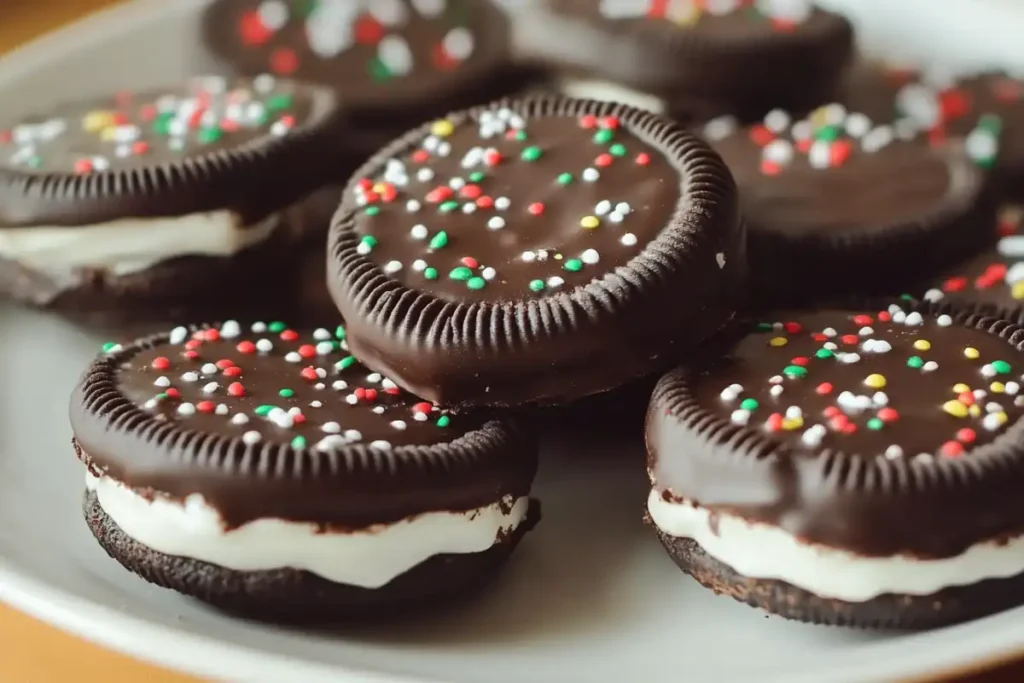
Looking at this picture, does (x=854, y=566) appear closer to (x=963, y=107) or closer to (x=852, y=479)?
(x=852, y=479)

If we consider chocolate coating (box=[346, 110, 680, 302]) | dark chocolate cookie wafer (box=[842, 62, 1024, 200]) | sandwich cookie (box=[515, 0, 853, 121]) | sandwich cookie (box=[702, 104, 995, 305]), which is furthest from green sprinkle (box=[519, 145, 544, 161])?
dark chocolate cookie wafer (box=[842, 62, 1024, 200])

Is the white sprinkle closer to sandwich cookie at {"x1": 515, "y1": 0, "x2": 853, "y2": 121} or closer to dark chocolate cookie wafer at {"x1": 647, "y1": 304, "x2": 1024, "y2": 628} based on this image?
dark chocolate cookie wafer at {"x1": 647, "y1": 304, "x2": 1024, "y2": 628}

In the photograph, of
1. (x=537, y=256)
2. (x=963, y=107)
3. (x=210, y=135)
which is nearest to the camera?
(x=537, y=256)

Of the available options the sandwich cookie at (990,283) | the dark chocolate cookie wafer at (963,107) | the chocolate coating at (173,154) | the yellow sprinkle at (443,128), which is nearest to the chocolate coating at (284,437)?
the chocolate coating at (173,154)

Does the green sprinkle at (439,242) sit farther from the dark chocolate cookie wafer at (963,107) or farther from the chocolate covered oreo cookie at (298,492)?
the dark chocolate cookie wafer at (963,107)

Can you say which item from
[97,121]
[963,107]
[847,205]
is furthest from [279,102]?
[963,107]

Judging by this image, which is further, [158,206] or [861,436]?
[158,206]

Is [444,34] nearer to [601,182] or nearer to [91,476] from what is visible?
[601,182]
